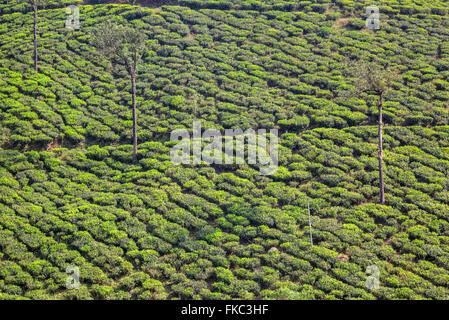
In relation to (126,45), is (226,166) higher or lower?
lower

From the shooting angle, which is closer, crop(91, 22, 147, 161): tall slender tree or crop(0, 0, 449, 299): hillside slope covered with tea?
crop(0, 0, 449, 299): hillside slope covered with tea

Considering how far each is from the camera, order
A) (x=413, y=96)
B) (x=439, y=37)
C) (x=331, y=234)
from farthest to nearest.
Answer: (x=439, y=37)
(x=413, y=96)
(x=331, y=234)

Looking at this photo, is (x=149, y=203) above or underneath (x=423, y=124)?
underneath

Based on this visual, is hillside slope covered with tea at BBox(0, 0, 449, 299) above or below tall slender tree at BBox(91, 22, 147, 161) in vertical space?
below

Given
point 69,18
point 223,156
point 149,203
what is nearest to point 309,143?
point 223,156

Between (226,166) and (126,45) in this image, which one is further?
(126,45)

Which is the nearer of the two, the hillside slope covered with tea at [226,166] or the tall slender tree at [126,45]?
Result: the hillside slope covered with tea at [226,166]

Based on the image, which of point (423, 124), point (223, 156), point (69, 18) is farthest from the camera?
point (69, 18)

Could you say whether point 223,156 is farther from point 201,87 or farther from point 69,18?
point 69,18
